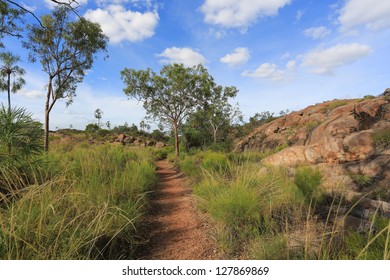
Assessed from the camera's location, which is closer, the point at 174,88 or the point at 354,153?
the point at 354,153

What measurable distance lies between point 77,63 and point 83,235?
1786cm

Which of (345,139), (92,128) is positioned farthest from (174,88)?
(92,128)

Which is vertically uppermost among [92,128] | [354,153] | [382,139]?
[92,128]

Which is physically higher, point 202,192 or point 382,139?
point 382,139

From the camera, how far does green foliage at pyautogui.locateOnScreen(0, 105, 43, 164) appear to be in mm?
3990

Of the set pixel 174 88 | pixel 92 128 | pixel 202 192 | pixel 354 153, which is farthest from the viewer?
pixel 92 128

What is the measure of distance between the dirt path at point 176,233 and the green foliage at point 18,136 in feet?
8.41

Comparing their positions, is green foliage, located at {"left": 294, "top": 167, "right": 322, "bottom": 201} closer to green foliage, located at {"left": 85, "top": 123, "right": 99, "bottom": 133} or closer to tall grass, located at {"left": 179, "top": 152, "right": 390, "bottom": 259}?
tall grass, located at {"left": 179, "top": 152, "right": 390, "bottom": 259}

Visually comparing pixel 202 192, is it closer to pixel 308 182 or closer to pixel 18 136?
pixel 308 182

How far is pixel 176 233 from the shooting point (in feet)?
15.0

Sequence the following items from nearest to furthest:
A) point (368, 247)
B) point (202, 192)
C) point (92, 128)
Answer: point (368, 247)
point (202, 192)
point (92, 128)

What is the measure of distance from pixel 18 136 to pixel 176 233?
3265mm

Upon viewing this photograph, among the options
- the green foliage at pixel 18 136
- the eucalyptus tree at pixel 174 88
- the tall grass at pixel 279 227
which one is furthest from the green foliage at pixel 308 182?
the eucalyptus tree at pixel 174 88
